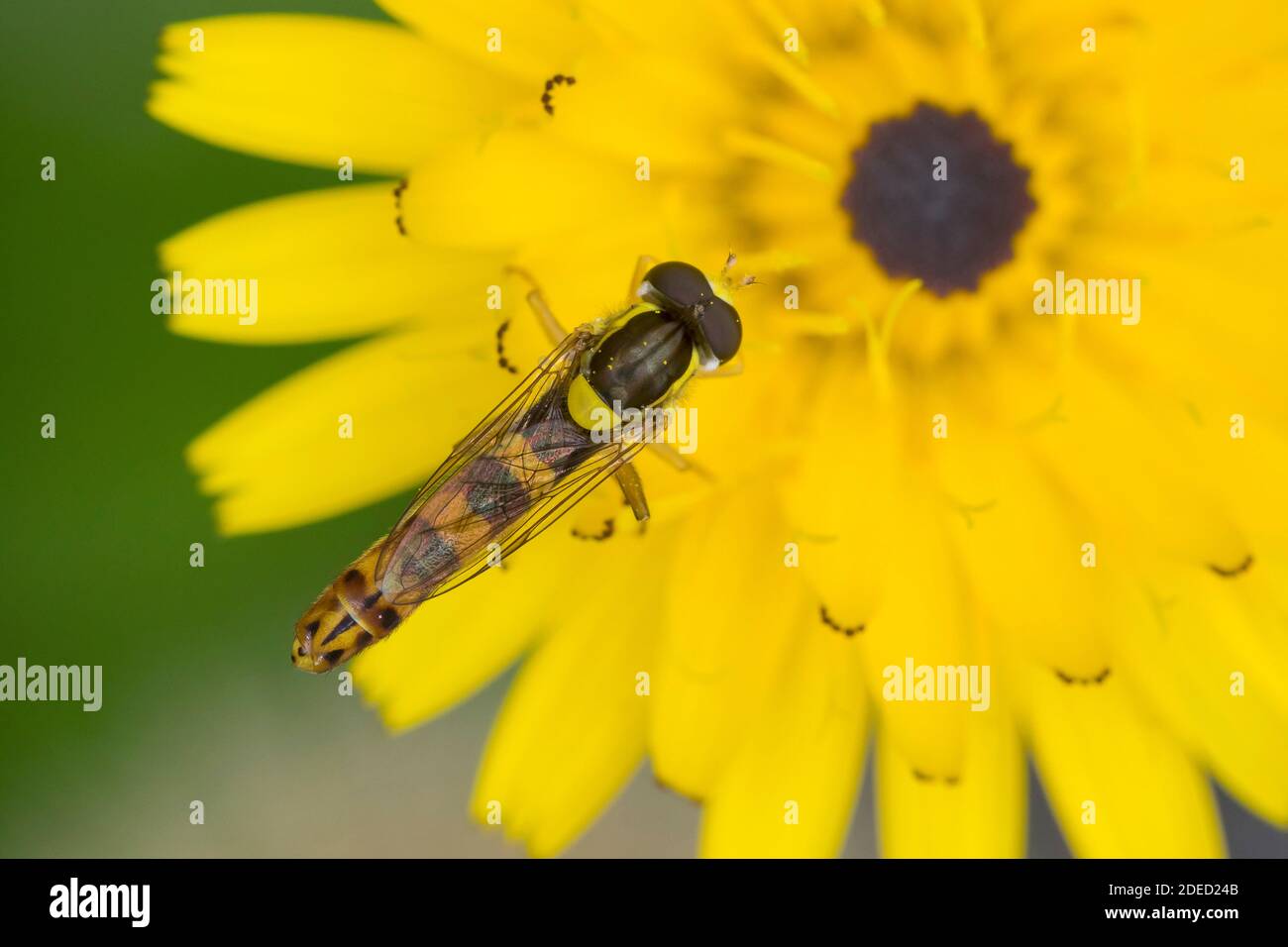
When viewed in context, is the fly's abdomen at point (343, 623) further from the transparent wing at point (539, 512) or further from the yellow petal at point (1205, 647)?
the yellow petal at point (1205, 647)

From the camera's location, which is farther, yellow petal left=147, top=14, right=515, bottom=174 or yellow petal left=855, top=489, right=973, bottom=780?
yellow petal left=147, top=14, right=515, bottom=174

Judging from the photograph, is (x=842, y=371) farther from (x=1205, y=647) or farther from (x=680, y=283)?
(x=1205, y=647)

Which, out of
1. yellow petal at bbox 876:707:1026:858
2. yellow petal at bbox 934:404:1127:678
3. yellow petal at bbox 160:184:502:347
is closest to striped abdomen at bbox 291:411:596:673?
yellow petal at bbox 160:184:502:347

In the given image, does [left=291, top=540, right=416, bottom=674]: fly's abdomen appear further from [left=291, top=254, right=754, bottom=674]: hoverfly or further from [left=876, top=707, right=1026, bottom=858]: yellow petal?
[left=876, top=707, right=1026, bottom=858]: yellow petal

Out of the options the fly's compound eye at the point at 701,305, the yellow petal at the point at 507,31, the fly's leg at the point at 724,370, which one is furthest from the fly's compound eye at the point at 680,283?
the yellow petal at the point at 507,31

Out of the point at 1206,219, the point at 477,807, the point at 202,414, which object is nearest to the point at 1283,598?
the point at 1206,219
